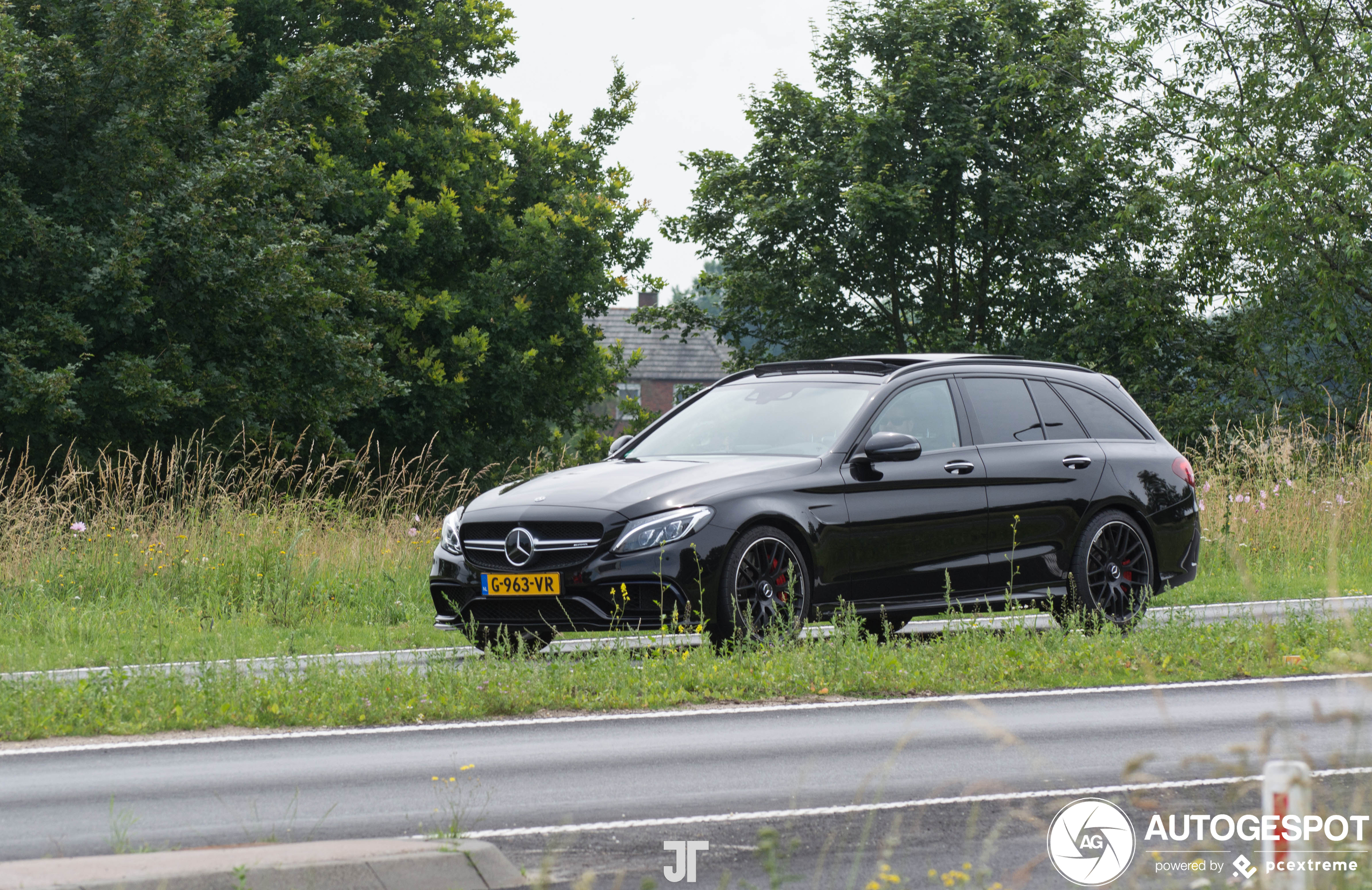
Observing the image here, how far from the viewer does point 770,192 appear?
38906 millimetres

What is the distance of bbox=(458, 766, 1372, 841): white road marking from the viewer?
5359 millimetres

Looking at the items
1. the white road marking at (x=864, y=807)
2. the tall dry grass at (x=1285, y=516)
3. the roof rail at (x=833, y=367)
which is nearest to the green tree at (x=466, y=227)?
the tall dry grass at (x=1285, y=516)

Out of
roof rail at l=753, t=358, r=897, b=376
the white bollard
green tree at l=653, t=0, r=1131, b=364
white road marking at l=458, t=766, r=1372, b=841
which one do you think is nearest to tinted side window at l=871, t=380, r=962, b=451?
roof rail at l=753, t=358, r=897, b=376

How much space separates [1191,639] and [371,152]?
2380 centimetres

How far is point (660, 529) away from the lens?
861 centimetres

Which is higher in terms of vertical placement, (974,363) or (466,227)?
(466,227)

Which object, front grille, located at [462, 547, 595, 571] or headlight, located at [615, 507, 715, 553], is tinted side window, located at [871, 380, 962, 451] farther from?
front grille, located at [462, 547, 595, 571]

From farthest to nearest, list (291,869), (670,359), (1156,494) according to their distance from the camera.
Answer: (670,359) → (1156,494) → (291,869)

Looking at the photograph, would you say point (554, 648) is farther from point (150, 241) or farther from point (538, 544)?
point (150, 241)

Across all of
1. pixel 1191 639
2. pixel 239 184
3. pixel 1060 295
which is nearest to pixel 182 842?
pixel 1191 639

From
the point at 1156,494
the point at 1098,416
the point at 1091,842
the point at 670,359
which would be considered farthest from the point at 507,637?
the point at 670,359

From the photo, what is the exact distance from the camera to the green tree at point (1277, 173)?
2639cm

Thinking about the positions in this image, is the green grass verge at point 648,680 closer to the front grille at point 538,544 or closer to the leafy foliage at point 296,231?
the front grille at point 538,544

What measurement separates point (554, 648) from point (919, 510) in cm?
249
